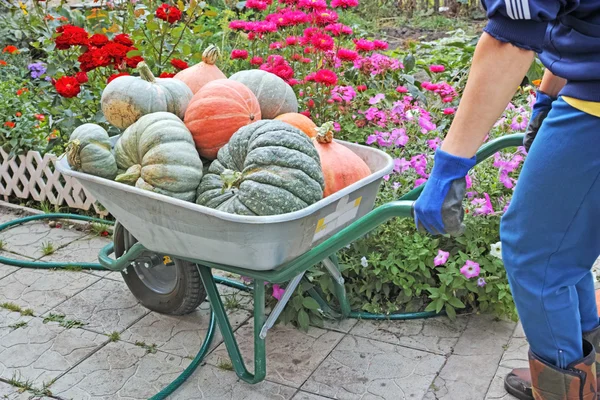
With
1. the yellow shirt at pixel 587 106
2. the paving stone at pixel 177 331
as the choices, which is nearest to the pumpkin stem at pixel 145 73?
the paving stone at pixel 177 331

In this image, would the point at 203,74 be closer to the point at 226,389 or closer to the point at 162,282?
the point at 162,282

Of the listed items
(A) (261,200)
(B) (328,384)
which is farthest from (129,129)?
(B) (328,384)

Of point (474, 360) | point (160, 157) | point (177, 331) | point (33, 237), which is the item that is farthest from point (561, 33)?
point (33, 237)

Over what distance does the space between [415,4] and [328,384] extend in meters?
6.81

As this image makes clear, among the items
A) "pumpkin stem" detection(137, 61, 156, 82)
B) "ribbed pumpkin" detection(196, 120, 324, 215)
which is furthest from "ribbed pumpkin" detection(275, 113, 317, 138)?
"pumpkin stem" detection(137, 61, 156, 82)

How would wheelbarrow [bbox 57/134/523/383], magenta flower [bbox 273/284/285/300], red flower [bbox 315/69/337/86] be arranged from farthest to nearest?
Answer: red flower [bbox 315/69/337/86] → magenta flower [bbox 273/284/285/300] → wheelbarrow [bbox 57/134/523/383]

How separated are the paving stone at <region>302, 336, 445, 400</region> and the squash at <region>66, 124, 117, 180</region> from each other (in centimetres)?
108

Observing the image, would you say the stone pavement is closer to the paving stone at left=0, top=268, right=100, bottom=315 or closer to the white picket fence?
the paving stone at left=0, top=268, right=100, bottom=315

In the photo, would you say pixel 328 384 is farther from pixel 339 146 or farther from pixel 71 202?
pixel 71 202

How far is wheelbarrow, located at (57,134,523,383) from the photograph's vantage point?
2.24m

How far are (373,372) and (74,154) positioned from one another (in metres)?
1.36

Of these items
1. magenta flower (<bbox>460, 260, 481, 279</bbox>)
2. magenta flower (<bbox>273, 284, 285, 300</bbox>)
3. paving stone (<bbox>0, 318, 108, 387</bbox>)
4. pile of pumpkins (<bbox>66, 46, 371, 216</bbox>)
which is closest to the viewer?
pile of pumpkins (<bbox>66, 46, 371, 216</bbox>)

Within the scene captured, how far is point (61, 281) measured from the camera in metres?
3.55

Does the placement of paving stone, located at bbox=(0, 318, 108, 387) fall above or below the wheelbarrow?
below
